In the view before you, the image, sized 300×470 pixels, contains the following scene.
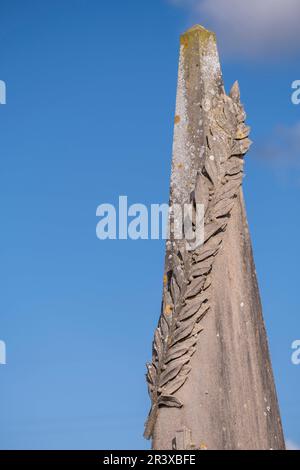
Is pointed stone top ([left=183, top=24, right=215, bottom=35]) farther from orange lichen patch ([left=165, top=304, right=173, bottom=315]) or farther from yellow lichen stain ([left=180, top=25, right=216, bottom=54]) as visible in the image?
orange lichen patch ([left=165, top=304, right=173, bottom=315])

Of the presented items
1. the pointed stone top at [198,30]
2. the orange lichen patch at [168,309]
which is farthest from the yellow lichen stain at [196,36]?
the orange lichen patch at [168,309]

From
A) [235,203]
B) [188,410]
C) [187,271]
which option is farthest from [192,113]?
[188,410]

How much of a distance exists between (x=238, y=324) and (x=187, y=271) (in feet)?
2.15

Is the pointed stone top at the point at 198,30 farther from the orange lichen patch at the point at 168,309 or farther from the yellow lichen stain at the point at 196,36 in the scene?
the orange lichen patch at the point at 168,309

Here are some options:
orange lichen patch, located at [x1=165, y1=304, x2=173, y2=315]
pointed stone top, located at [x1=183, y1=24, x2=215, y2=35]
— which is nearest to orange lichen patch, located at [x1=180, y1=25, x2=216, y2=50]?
pointed stone top, located at [x1=183, y1=24, x2=215, y2=35]

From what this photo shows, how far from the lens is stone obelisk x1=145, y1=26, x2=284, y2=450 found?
7594 millimetres

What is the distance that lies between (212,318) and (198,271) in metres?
0.43

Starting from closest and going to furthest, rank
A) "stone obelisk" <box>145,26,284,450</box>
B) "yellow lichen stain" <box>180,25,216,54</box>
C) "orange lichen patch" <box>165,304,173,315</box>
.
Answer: "stone obelisk" <box>145,26,284,450</box>
"orange lichen patch" <box>165,304,173,315</box>
"yellow lichen stain" <box>180,25,216,54</box>

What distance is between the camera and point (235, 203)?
8133mm

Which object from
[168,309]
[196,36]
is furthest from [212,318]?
[196,36]

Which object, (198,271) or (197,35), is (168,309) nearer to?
(198,271)

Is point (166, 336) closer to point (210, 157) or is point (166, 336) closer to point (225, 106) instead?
point (210, 157)

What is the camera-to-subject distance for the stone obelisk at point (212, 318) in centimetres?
759
